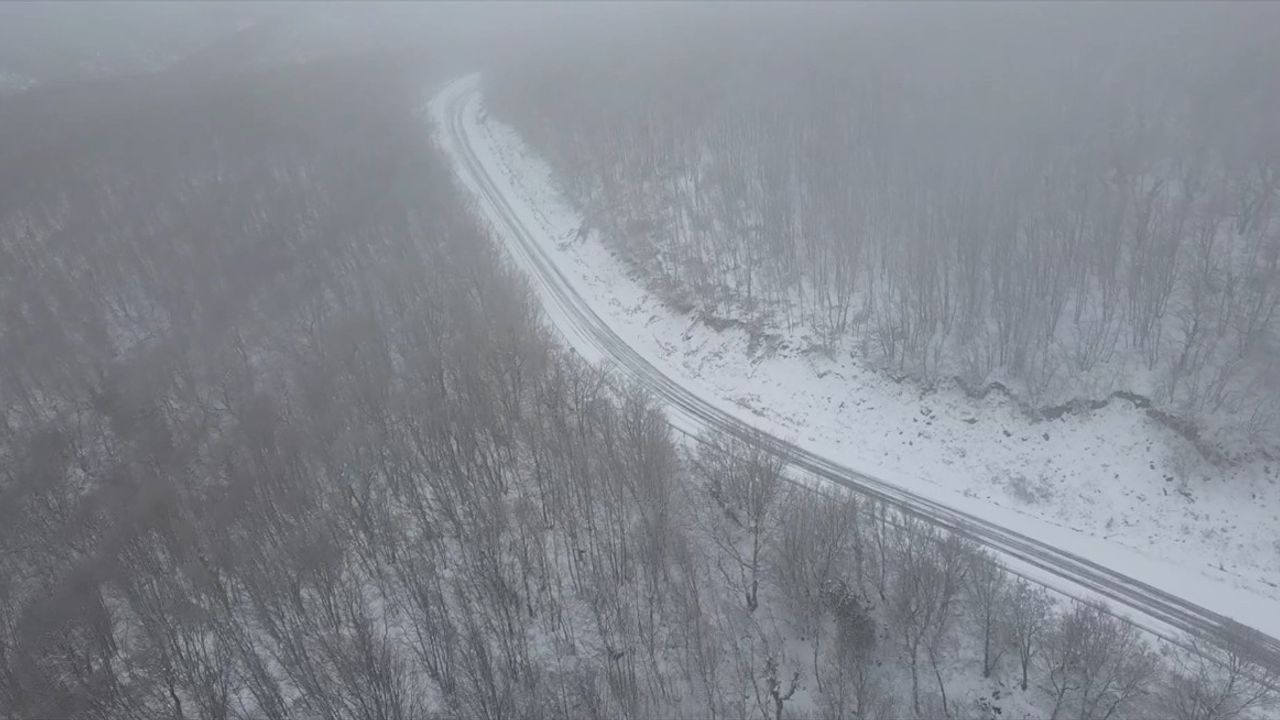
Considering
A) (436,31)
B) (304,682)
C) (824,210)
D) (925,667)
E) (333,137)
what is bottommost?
(925,667)

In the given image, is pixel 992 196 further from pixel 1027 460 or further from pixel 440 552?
pixel 440 552

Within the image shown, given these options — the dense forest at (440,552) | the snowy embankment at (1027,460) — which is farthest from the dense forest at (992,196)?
the dense forest at (440,552)

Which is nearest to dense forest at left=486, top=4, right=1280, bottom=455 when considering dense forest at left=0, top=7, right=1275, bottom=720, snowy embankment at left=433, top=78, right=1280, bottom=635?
snowy embankment at left=433, top=78, right=1280, bottom=635

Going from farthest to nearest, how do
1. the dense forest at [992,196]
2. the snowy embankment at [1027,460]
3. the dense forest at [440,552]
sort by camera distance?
1. the dense forest at [992,196]
2. the snowy embankment at [1027,460]
3. the dense forest at [440,552]

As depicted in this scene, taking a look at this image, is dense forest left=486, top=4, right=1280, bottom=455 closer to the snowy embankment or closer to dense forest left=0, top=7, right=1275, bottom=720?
the snowy embankment

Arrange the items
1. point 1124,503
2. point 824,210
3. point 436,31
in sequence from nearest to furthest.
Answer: point 1124,503 → point 824,210 → point 436,31

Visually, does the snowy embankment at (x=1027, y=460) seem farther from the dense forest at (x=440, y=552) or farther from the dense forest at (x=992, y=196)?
the dense forest at (x=440, y=552)

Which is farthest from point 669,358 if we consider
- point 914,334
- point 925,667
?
point 925,667

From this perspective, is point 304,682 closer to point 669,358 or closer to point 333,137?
point 669,358
